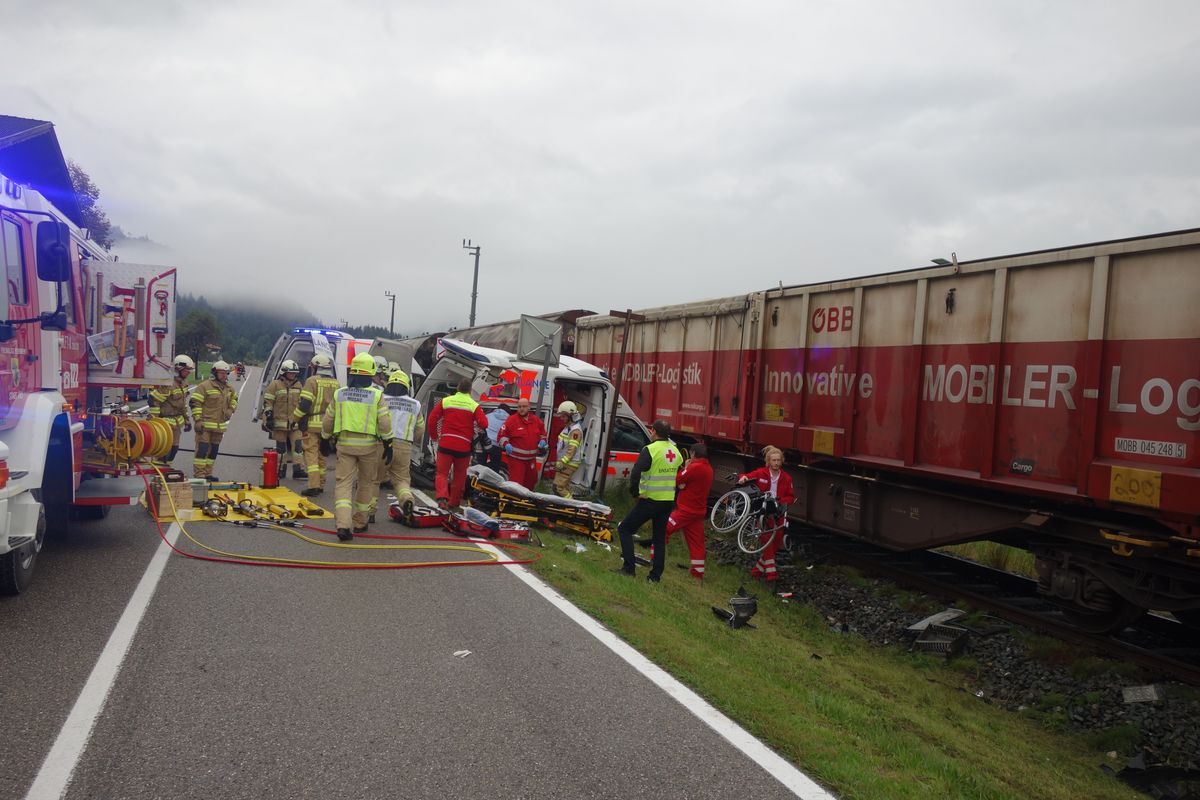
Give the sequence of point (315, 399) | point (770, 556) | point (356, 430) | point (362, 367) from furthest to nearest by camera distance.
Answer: point (315, 399) < point (770, 556) < point (362, 367) < point (356, 430)

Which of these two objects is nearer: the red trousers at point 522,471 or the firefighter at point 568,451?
the red trousers at point 522,471

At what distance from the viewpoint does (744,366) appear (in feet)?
37.3

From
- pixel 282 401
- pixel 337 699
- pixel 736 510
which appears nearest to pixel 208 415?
pixel 282 401

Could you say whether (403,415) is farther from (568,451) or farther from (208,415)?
(208,415)

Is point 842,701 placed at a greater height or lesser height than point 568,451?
lesser

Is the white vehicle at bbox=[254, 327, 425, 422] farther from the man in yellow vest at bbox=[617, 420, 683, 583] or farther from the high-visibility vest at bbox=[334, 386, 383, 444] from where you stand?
the man in yellow vest at bbox=[617, 420, 683, 583]

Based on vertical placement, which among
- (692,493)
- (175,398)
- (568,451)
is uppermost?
(175,398)

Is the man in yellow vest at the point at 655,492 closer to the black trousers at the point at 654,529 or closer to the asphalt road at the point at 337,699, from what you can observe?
the black trousers at the point at 654,529

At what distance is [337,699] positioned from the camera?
3.98 meters

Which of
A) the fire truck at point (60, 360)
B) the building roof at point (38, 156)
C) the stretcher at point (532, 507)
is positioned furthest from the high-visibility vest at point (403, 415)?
the building roof at point (38, 156)

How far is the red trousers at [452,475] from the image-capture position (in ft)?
31.0

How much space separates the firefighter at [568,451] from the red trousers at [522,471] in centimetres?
52

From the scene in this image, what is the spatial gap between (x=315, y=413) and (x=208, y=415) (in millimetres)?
1256

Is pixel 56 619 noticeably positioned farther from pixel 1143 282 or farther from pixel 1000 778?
pixel 1143 282
